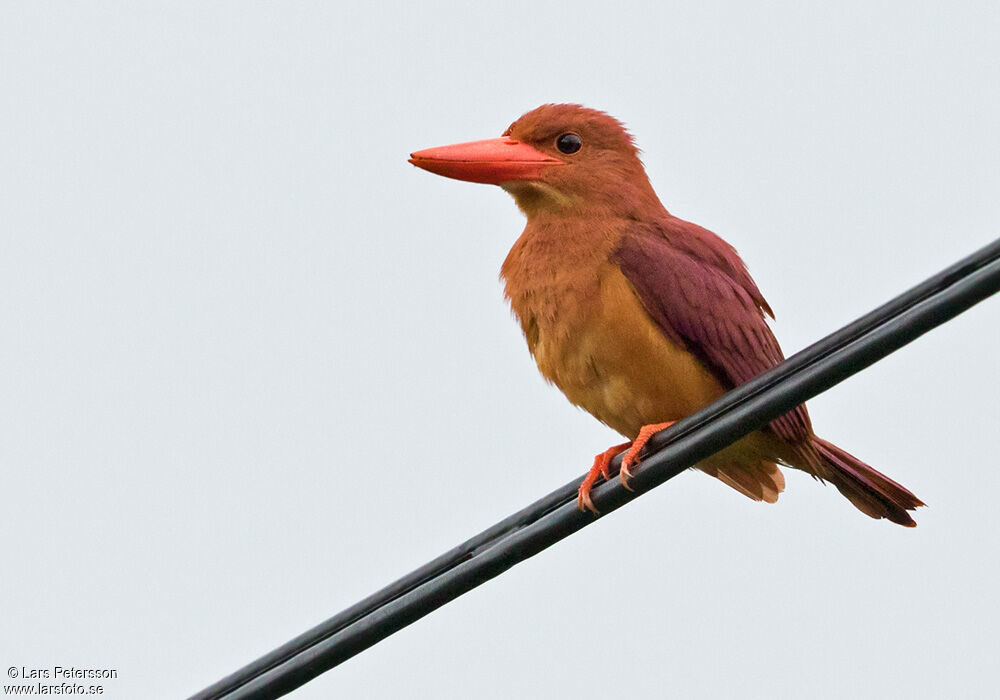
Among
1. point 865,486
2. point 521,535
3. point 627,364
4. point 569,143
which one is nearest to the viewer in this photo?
point 521,535

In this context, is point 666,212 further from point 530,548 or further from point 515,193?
point 530,548

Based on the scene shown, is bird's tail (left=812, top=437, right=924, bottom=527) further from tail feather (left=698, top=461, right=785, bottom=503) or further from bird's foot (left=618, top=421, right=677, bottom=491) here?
bird's foot (left=618, top=421, right=677, bottom=491)

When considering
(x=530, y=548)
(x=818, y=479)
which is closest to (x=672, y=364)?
(x=818, y=479)

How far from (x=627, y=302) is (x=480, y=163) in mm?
865

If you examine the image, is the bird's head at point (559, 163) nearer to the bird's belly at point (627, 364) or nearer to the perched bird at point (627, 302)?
the perched bird at point (627, 302)

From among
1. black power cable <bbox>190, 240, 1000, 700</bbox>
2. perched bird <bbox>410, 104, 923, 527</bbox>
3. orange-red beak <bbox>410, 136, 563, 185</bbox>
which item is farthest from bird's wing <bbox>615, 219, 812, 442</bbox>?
black power cable <bbox>190, 240, 1000, 700</bbox>

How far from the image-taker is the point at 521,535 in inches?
134

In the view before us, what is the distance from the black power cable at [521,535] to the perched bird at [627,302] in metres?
0.50

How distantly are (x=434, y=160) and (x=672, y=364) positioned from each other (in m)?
1.14

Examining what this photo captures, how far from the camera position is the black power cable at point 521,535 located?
2.96 meters

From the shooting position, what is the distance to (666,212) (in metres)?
4.92

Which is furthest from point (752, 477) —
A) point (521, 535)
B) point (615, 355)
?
point (521, 535)

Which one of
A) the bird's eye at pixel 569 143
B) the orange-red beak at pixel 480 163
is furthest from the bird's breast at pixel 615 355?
the bird's eye at pixel 569 143

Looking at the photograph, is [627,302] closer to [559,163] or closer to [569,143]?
[559,163]
